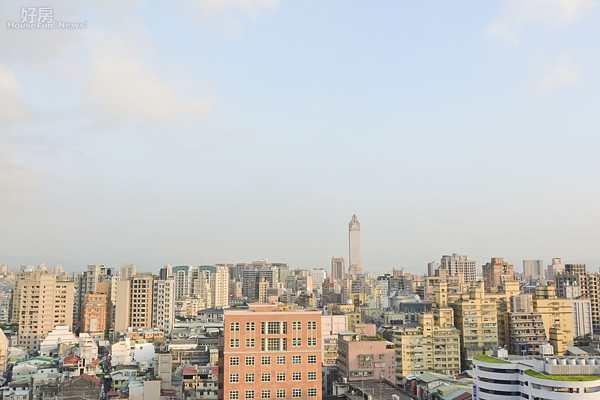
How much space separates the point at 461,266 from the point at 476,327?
201 feet

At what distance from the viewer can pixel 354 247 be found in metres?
177

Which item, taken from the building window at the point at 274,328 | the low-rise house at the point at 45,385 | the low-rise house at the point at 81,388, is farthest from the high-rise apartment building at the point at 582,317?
the low-rise house at the point at 45,385

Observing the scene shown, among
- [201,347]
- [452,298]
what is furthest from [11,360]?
[452,298]

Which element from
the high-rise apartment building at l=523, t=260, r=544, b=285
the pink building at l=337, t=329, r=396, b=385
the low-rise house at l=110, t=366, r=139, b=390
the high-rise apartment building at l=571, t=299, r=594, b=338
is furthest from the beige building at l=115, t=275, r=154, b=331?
the high-rise apartment building at l=523, t=260, r=544, b=285

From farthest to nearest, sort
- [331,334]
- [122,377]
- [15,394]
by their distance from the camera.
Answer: [331,334]
[122,377]
[15,394]

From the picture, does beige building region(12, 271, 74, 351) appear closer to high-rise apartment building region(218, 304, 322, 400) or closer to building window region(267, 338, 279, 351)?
high-rise apartment building region(218, 304, 322, 400)

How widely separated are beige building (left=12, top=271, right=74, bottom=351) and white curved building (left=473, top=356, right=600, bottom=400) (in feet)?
123

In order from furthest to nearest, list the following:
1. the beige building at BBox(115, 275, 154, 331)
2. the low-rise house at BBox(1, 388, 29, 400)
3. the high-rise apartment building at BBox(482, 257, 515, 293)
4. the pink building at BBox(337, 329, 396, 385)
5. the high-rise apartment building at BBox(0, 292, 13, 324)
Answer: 1. the high-rise apartment building at BBox(482, 257, 515, 293)
2. the high-rise apartment building at BBox(0, 292, 13, 324)
3. the beige building at BBox(115, 275, 154, 331)
4. the pink building at BBox(337, 329, 396, 385)
5. the low-rise house at BBox(1, 388, 29, 400)

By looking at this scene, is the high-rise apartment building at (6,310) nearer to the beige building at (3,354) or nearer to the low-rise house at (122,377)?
the beige building at (3,354)

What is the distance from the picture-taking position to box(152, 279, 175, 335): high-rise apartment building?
169ft

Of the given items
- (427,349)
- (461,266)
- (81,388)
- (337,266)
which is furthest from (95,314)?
(337,266)

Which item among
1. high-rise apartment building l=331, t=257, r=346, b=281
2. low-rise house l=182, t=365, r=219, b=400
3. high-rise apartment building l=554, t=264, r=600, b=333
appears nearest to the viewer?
low-rise house l=182, t=365, r=219, b=400

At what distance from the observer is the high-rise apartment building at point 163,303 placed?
169 feet

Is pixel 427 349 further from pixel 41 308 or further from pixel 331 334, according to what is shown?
pixel 41 308
